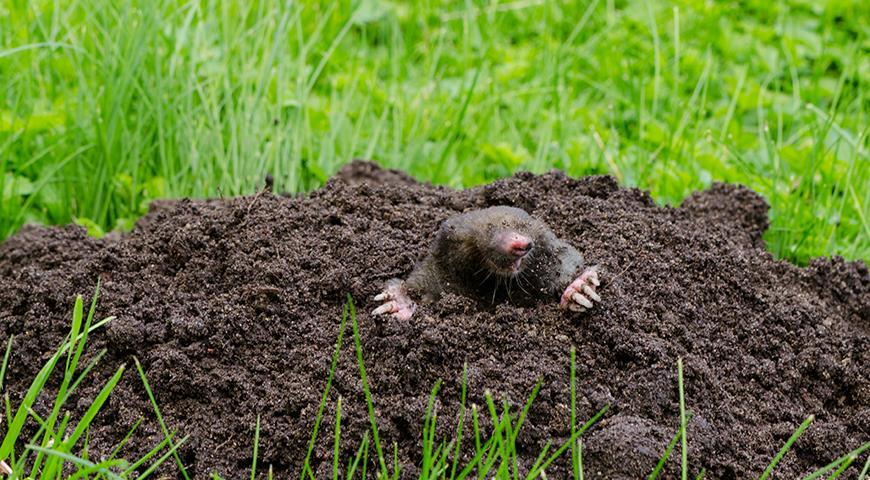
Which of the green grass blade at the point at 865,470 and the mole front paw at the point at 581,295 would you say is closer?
the green grass blade at the point at 865,470

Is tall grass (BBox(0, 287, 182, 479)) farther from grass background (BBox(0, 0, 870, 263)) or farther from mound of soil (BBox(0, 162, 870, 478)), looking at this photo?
grass background (BBox(0, 0, 870, 263))

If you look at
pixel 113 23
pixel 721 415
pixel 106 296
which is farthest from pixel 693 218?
pixel 113 23

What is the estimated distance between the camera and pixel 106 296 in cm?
355

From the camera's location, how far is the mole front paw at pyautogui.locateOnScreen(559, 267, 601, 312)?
3195 millimetres

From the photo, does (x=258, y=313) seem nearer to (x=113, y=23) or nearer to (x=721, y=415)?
(x=721, y=415)

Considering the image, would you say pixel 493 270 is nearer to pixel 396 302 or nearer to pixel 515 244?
pixel 515 244

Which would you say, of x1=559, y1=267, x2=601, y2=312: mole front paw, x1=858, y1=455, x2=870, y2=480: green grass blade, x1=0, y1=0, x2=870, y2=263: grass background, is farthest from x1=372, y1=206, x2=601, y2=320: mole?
x1=0, y1=0, x2=870, y2=263: grass background

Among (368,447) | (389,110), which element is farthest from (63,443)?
(389,110)

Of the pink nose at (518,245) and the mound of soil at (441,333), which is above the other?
the pink nose at (518,245)

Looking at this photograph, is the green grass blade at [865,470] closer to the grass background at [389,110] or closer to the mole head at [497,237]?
the mole head at [497,237]

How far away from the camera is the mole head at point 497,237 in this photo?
3139mm

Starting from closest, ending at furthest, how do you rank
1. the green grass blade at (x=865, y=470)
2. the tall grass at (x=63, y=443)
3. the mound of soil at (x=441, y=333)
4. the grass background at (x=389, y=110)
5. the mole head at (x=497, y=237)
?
the tall grass at (x=63, y=443) < the green grass blade at (x=865, y=470) < the mound of soil at (x=441, y=333) < the mole head at (x=497, y=237) < the grass background at (x=389, y=110)

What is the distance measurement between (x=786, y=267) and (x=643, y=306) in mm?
888

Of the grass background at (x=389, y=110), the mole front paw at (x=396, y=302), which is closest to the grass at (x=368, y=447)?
the mole front paw at (x=396, y=302)
